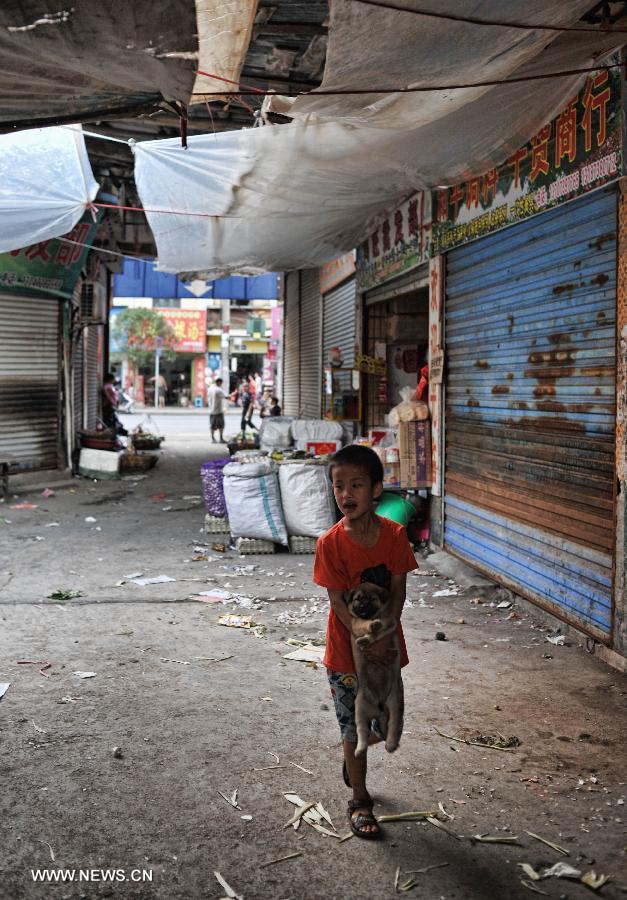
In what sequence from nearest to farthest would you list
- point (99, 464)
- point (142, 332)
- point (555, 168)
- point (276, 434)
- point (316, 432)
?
point (555, 168) < point (316, 432) < point (276, 434) < point (99, 464) < point (142, 332)

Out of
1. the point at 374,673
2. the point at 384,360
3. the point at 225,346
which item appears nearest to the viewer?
the point at 374,673

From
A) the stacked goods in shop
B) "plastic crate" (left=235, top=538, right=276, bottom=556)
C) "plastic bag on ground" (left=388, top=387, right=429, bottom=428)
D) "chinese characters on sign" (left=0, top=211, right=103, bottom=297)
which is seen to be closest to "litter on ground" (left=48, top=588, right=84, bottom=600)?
"plastic crate" (left=235, top=538, right=276, bottom=556)

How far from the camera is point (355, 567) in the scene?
2811 mm

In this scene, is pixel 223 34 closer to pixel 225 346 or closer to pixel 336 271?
pixel 336 271

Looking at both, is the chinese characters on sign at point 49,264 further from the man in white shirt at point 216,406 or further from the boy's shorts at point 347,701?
the boy's shorts at point 347,701

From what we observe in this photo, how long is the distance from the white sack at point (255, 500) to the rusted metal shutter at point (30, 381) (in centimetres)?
541

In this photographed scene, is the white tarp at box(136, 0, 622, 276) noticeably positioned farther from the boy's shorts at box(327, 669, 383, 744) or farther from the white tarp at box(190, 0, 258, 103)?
the boy's shorts at box(327, 669, 383, 744)

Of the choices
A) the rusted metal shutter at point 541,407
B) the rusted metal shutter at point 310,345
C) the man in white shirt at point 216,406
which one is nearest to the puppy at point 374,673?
the rusted metal shutter at point 541,407

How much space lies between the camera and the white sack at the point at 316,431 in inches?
422

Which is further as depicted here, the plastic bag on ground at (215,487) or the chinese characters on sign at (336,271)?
the chinese characters on sign at (336,271)

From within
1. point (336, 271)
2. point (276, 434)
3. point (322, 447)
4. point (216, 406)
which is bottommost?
point (322, 447)

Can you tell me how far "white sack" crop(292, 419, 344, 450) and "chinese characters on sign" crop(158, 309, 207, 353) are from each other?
122 ft

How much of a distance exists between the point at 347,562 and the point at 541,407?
321cm

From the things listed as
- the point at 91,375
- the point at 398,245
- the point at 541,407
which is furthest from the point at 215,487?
the point at 91,375
